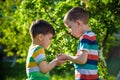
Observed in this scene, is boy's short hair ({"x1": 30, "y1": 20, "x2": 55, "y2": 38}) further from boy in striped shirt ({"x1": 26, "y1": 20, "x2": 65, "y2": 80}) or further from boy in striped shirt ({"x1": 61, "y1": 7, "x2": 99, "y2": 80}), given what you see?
boy in striped shirt ({"x1": 61, "y1": 7, "x2": 99, "y2": 80})

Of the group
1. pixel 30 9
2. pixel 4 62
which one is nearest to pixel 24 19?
pixel 30 9

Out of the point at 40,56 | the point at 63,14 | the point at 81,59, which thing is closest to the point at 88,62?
the point at 81,59

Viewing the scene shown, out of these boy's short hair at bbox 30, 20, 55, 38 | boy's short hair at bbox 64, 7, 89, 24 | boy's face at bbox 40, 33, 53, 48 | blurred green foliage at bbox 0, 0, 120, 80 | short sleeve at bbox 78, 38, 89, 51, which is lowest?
blurred green foliage at bbox 0, 0, 120, 80

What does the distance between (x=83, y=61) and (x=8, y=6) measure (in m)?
8.62

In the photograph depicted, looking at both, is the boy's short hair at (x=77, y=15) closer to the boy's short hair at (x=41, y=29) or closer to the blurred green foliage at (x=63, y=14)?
the boy's short hair at (x=41, y=29)

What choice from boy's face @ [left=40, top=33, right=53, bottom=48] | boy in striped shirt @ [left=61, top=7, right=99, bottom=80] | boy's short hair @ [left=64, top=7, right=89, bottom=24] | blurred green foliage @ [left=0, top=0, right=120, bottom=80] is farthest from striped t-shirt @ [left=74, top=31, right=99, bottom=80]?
blurred green foliage @ [left=0, top=0, right=120, bottom=80]

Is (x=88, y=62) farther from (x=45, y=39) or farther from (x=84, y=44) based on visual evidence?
(x=45, y=39)

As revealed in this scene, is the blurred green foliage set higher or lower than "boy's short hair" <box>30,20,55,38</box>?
lower

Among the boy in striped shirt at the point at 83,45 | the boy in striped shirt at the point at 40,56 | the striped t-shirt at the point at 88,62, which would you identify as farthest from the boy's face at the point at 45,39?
the striped t-shirt at the point at 88,62

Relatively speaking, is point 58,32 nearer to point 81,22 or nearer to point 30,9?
point 30,9

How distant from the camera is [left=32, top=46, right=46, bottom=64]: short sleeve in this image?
4.65 meters

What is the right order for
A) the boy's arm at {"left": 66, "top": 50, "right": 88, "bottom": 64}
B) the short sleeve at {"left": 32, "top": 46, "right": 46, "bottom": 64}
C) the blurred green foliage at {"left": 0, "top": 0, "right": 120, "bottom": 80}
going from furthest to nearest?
the blurred green foliage at {"left": 0, "top": 0, "right": 120, "bottom": 80} < the short sleeve at {"left": 32, "top": 46, "right": 46, "bottom": 64} < the boy's arm at {"left": 66, "top": 50, "right": 88, "bottom": 64}

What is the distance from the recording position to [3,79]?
566 inches

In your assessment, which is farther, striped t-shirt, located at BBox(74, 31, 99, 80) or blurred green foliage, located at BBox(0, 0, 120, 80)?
blurred green foliage, located at BBox(0, 0, 120, 80)
